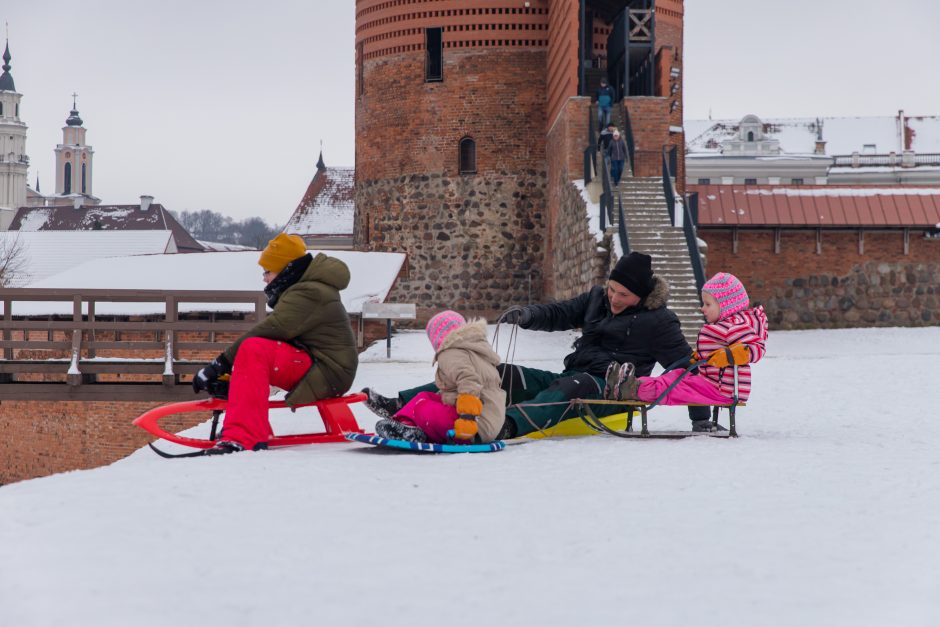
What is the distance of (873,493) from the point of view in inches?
197

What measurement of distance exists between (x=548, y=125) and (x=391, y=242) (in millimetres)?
4329

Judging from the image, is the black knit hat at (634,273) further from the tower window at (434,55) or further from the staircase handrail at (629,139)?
the tower window at (434,55)

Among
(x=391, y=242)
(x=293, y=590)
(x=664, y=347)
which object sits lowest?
(x=293, y=590)

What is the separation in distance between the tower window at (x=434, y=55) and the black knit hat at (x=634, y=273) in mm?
17620

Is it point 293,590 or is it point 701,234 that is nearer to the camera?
point 293,590

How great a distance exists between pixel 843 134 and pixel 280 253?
53.6 m

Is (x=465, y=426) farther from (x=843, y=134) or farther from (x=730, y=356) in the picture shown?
(x=843, y=134)

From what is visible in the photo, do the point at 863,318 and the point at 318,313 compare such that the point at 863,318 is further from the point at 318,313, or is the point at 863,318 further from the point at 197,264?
the point at 318,313

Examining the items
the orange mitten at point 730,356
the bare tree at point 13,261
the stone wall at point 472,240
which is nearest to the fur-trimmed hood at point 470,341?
the orange mitten at point 730,356

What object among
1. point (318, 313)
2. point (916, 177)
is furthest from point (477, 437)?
point (916, 177)

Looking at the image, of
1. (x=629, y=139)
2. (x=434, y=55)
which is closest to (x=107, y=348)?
(x=629, y=139)

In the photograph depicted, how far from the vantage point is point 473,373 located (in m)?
6.13

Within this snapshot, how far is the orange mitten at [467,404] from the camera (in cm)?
614

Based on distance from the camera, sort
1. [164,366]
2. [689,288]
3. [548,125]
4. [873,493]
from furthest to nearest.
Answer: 1. [548,125]
2. [689,288]
3. [164,366]
4. [873,493]
